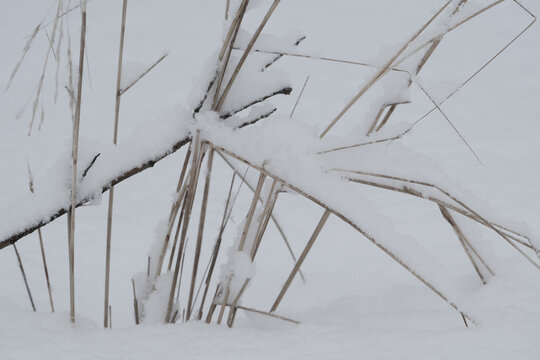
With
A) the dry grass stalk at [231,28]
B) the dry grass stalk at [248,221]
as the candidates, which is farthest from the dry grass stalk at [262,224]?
the dry grass stalk at [231,28]

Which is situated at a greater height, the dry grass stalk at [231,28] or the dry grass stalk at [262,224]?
the dry grass stalk at [231,28]

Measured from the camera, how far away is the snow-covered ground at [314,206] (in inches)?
22.1

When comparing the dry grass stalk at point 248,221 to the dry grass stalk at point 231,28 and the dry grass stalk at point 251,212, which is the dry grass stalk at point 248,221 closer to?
the dry grass stalk at point 251,212

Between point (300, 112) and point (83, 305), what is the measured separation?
1.09 m

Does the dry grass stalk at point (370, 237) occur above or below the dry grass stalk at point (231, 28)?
below

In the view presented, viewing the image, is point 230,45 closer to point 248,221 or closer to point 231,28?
point 231,28

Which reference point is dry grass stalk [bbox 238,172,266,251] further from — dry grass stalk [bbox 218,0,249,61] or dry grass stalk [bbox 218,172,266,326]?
dry grass stalk [bbox 218,0,249,61]

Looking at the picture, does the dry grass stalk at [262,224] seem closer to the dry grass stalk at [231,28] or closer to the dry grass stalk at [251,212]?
the dry grass stalk at [251,212]

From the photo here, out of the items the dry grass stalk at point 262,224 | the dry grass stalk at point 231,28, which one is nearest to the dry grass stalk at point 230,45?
→ the dry grass stalk at point 231,28

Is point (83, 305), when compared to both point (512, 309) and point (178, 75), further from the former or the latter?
point (178, 75)

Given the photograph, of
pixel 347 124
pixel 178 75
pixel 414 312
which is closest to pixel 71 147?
pixel 414 312

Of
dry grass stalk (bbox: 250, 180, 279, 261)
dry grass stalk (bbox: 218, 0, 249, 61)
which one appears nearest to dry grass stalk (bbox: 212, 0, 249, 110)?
dry grass stalk (bbox: 218, 0, 249, 61)

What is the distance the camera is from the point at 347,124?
66.1 inches

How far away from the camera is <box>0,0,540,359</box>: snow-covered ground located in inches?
22.1
